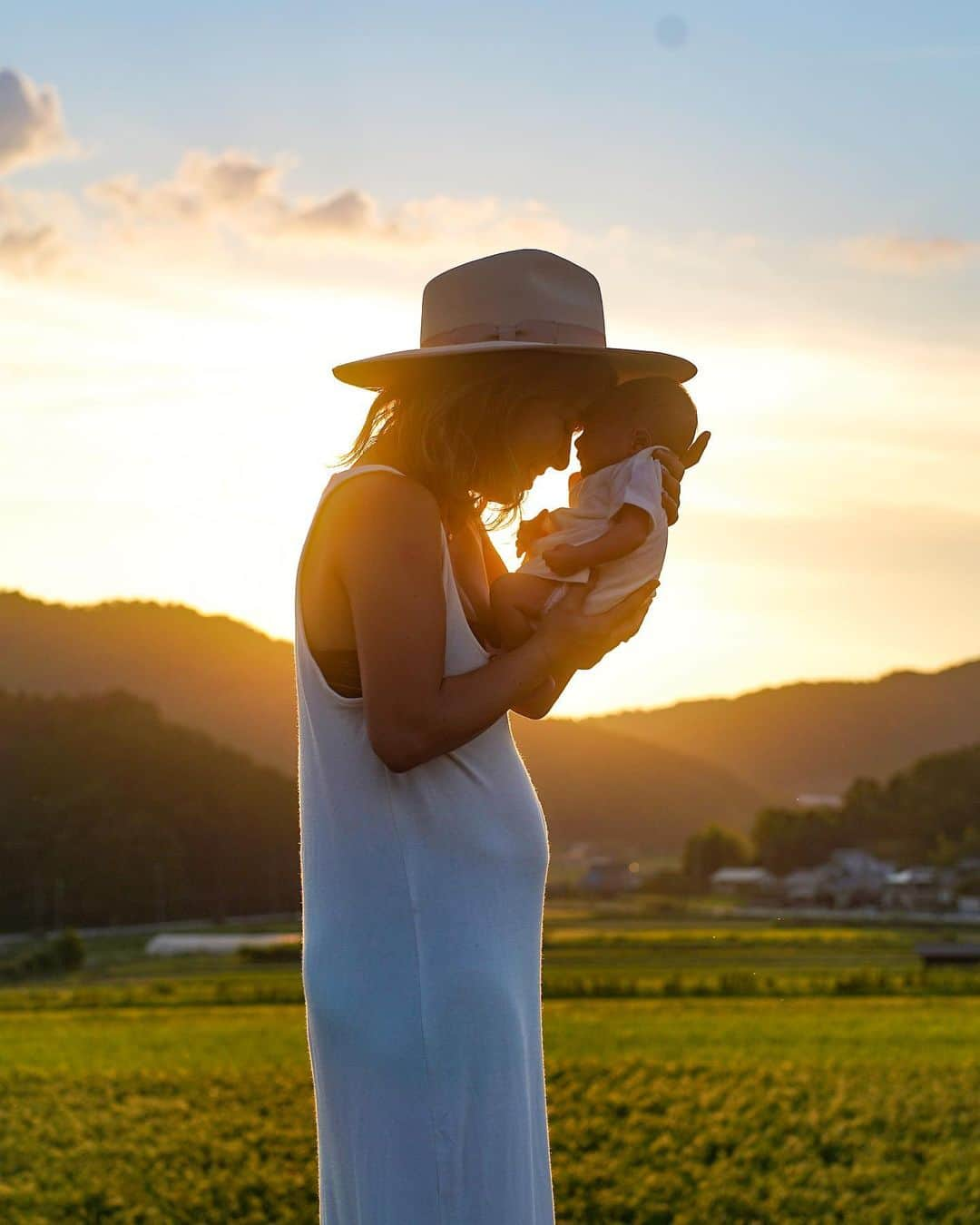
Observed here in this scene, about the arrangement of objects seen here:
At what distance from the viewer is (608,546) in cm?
194

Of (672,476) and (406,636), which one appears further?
(672,476)

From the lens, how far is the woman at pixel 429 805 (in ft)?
5.53

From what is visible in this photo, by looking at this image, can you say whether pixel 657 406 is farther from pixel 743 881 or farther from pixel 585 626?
pixel 743 881

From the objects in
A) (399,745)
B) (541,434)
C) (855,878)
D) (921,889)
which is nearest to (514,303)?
(541,434)

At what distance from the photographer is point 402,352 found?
1.81 meters

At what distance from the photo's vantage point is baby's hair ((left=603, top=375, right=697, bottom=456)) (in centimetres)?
216

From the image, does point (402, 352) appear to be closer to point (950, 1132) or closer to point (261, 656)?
point (950, 1132)

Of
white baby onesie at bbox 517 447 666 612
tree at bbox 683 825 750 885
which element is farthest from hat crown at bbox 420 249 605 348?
tree at bbox 683 825 750 885

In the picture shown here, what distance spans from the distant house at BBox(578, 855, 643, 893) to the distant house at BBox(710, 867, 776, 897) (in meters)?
3.86

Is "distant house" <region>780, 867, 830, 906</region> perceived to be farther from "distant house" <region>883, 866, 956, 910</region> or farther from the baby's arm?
the baby's arm

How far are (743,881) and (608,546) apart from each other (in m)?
71.3

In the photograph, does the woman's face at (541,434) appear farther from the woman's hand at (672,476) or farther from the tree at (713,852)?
the tree at (713,852)

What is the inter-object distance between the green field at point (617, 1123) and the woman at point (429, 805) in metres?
3.75

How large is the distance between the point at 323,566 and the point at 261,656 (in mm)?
112791
